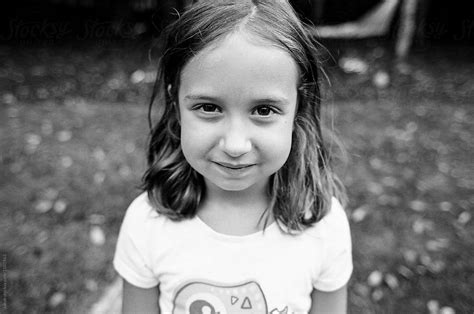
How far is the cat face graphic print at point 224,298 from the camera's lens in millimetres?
1643

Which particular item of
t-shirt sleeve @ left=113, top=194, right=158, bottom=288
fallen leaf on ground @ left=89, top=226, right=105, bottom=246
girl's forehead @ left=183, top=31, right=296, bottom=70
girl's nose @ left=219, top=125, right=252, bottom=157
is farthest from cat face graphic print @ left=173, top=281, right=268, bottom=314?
fallen leaf on ground @ left=89, top=226, right=105, bottom=246

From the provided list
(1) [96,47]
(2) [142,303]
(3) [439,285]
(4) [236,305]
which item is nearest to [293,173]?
(4) [236,305]

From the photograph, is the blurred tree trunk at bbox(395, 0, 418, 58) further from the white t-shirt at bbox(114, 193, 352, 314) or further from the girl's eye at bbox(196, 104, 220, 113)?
the girl's eye at bbox(196, 104, 220, 113)

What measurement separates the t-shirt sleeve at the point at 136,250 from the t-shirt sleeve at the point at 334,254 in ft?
1.94

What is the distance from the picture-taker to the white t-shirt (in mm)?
1641

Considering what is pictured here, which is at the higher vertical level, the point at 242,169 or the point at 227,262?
the point at 242,169

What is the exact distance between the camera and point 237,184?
1496mm

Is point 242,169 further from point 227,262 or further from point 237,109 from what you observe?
point 227,262

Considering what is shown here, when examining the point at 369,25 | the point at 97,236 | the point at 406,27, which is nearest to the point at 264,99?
the point at 97,236

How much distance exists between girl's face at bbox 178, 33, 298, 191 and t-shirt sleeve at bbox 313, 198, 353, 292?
38 cm

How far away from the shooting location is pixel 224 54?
1.35 meters

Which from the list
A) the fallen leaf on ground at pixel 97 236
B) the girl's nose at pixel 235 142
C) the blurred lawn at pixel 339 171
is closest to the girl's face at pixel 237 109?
the girl's nose at pixel 235 142

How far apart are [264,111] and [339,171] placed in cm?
264

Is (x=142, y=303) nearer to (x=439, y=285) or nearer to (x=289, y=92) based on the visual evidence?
(x=289, y=92)
